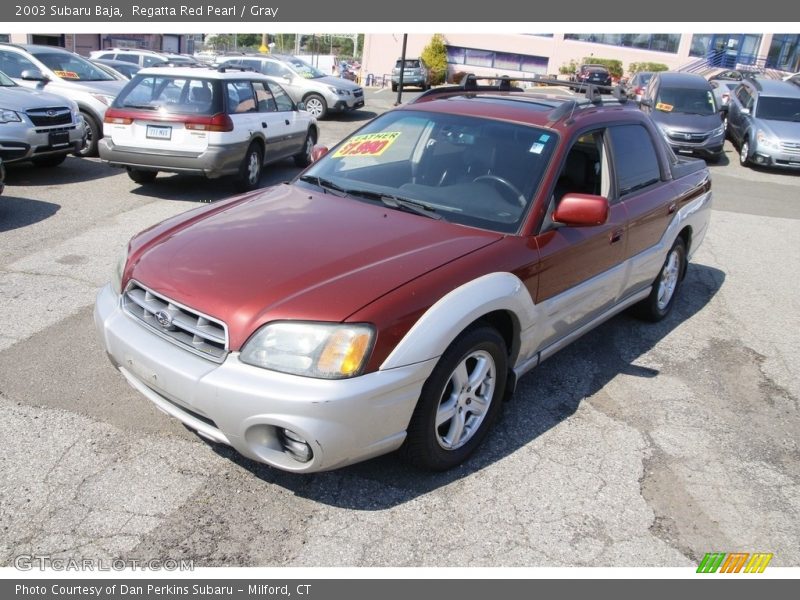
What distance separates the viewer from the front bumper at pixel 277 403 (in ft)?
8.61

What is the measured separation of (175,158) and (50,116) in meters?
2.23

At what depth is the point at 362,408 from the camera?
2680 millimetres

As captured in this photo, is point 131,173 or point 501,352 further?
point 131,173

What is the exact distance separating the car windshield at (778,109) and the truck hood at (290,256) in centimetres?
1443

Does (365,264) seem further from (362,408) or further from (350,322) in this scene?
(362,408)

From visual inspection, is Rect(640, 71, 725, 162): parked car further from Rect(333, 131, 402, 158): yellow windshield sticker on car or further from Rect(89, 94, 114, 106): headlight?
Rect(333, 131, 402, 158): yellow windshield sticker on car

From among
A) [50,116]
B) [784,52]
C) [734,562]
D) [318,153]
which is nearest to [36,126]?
[50,116]

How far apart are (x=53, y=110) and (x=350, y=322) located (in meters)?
8.31

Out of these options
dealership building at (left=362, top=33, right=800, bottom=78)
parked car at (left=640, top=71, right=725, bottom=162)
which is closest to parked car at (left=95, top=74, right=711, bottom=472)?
parked car at (left=640, top=71, right=725, bottom=162)

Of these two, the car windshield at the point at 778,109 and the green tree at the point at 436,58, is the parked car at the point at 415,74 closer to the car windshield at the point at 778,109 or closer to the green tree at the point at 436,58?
the green tree at the point at 436,58

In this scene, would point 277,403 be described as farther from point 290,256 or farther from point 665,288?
point 665,288

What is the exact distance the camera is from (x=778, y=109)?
1505cm

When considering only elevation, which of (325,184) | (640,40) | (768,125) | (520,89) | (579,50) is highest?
(640,40)

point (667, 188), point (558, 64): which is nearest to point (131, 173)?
point (667, 188)
